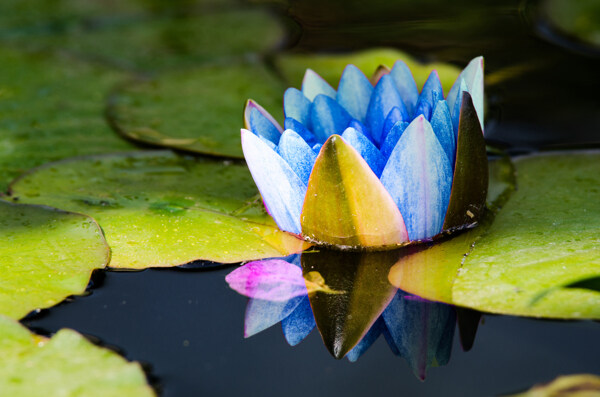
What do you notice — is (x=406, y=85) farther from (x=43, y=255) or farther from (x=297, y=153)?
(x=43, y=255)

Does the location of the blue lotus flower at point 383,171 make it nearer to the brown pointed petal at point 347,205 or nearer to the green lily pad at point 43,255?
the brown pointed petal at point 347,205

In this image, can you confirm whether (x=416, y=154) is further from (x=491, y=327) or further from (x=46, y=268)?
(x=46, y=268)

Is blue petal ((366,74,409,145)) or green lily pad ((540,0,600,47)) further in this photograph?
green lily pad ((540,0,600,47))

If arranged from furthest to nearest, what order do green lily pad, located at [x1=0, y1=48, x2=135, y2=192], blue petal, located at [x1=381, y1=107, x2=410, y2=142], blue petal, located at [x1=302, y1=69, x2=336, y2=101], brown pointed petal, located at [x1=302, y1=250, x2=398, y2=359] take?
green lily pad, located at [x1=0, y1=48, x2=135, y2=192]
blue petal, located at [x1=302, y1=69, x2=336, y2=101]
blue petal, located at [x1=381, y1=107, x2=410, y2=142]
brown pointed petal, located at [x1=302, y1=250, x2=398, y2=359]

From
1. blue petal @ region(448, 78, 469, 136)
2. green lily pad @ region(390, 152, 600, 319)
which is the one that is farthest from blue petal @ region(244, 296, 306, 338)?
blue petal @ region(448, 78, 469, 136)

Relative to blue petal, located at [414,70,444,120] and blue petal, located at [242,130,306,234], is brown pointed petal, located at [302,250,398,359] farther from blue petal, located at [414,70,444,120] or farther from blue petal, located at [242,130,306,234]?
blue petal, located at [414,70,444,120]

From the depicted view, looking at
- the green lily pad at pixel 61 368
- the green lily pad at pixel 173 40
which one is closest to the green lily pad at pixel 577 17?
the green lily pad at pixel 173 40

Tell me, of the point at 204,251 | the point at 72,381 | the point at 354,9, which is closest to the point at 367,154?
the point at 204,251

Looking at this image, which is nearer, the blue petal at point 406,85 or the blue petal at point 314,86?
the blue petal at point 406,85
